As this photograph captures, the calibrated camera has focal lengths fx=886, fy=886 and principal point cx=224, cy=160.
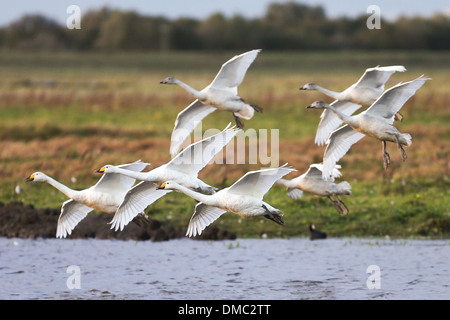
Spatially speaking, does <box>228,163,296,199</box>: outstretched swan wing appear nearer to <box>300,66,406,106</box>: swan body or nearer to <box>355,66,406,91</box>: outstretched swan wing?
<box>300,66,406,106</box>: swan body

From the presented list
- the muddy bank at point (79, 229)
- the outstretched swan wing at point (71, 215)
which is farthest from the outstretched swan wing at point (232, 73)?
the muddy bank at point (79, 229)

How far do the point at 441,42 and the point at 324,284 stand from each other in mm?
84701

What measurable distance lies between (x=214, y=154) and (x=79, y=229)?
719 cm

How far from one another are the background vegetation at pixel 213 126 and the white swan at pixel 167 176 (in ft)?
19.5

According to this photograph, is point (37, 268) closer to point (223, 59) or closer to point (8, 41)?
point (223, 59)

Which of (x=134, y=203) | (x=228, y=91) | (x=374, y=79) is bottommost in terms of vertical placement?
(x=134, y=203)

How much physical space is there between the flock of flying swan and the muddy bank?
4.42 meters

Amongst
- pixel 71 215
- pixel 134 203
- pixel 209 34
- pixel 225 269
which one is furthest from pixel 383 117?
pixel 209 34

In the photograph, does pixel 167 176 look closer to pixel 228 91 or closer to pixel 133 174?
pixel 133 174

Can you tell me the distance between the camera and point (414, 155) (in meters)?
25.5

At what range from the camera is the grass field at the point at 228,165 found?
20312 mm

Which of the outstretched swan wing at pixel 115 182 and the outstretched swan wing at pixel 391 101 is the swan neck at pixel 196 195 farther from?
the outstretched swan wing at pixel 391 101

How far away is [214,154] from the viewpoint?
13.8m
